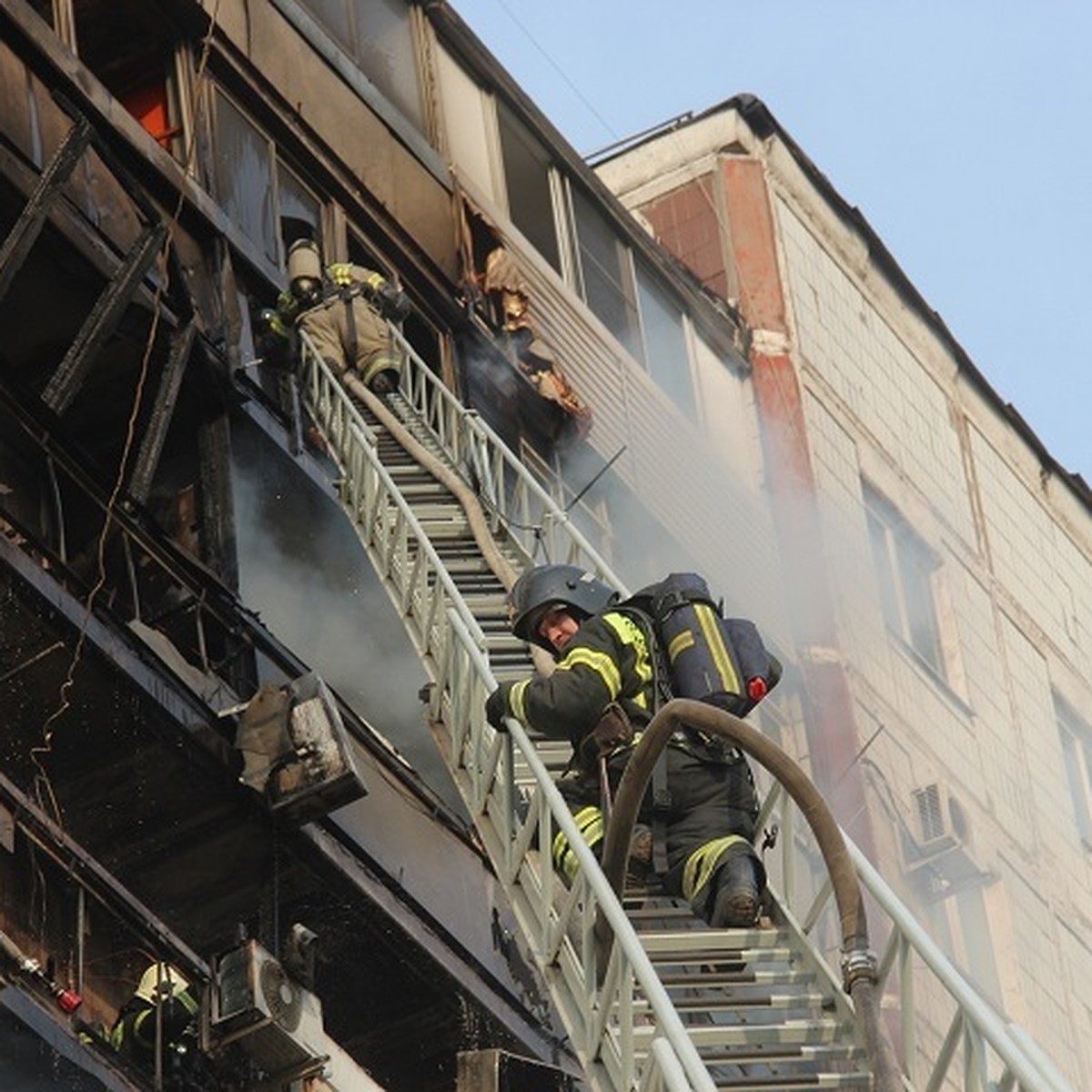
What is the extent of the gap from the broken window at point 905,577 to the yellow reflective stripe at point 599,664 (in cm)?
1348

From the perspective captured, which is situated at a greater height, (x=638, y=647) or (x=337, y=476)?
(x=337, y=476)

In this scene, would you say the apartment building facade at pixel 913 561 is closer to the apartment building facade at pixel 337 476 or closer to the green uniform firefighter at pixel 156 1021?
the apartment building facade at pixel 337 476

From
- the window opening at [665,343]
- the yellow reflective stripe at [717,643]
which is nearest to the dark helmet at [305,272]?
the window opening at [665,343]

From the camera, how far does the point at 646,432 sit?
73.8ft

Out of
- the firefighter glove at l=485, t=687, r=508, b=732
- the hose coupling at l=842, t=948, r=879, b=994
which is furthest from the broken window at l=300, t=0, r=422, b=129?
the hose coupling at l=842, t=948, r=879, b=994

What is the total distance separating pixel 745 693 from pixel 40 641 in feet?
12.1

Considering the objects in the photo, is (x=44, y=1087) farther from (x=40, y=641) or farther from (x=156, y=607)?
(x=156, y=607)

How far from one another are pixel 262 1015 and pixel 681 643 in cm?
237

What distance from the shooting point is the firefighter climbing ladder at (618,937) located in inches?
388

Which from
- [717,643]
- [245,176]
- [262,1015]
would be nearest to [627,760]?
[717,643]

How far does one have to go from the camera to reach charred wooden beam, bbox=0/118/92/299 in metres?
15.2

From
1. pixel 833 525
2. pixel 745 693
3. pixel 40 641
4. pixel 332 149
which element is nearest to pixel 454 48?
pixel 332 149

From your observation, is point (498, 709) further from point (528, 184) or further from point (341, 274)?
point (528, 184)

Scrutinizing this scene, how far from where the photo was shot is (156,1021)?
13352 mm
